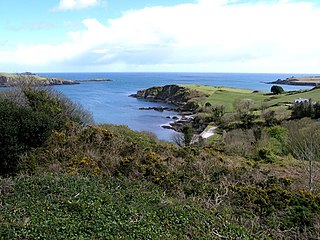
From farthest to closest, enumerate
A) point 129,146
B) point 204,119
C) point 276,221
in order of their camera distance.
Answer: point 204,119 → point 129,146 → point 276,221

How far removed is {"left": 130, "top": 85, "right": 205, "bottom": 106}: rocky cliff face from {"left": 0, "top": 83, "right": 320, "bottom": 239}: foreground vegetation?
2602 inches

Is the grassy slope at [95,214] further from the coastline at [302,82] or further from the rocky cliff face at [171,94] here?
the coastline at [302,82]

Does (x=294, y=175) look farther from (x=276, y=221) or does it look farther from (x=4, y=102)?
(x=4, y=102)

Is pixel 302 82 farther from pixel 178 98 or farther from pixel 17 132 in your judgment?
pixel 17 132

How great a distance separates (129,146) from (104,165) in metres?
1.74

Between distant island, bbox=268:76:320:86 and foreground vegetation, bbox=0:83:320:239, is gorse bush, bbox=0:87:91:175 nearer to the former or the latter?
foreground vegetation, bbox=0:83:320:239

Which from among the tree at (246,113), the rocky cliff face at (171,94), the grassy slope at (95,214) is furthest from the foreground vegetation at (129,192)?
the rocky cliff face at (171,94)

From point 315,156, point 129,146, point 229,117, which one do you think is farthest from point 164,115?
point 129,146

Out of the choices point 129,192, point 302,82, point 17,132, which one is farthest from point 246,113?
point 302,82

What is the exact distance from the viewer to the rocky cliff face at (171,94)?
81000mm

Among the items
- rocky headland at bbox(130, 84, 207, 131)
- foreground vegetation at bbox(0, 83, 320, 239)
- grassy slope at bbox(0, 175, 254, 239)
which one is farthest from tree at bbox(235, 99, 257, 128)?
grassy slope at bbox(0, 175, 254, 239)

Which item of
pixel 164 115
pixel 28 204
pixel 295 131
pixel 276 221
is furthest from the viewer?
pixel 164 115

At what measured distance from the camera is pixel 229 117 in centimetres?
4547

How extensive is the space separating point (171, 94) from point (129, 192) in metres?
84.0
